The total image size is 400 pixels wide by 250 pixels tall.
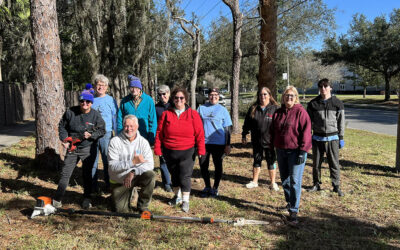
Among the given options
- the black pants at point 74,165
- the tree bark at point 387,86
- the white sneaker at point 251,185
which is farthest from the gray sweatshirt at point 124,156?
the tree bark at point 387,86

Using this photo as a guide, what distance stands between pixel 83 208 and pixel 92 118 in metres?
1.27

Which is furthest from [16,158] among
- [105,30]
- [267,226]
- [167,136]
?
[105,30]

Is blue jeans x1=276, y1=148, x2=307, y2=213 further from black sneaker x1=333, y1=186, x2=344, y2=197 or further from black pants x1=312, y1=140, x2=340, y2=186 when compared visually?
black sneaker x1=333, y1=186, x2=344, y2=197

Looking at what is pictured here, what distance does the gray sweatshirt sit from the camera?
162 inches

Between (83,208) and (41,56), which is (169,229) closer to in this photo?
(83,208)

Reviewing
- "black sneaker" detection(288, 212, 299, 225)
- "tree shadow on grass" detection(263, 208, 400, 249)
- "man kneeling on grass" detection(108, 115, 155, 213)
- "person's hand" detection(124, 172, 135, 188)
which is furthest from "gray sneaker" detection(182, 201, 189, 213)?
"black sneaker" detection(288, 212, 299, 225)

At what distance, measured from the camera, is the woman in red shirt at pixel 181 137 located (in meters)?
4.43

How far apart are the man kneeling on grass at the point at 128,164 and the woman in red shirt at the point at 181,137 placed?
37 cm

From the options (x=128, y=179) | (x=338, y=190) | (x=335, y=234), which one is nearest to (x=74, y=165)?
(x=128, y=179)

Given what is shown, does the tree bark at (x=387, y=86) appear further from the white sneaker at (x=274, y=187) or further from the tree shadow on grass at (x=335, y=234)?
the tree shadow on grass at (x=335, y=234)

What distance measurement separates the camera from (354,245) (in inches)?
141

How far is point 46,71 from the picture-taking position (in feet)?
A: 18.9

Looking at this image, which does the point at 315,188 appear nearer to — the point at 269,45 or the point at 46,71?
the point at 269,45

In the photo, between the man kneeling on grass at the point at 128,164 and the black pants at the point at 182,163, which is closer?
the man kneeling on grass at the point at 128,164
